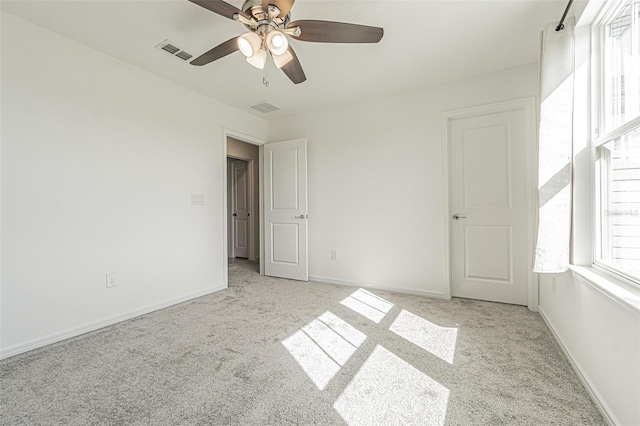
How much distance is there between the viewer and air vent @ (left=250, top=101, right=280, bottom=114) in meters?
3.69

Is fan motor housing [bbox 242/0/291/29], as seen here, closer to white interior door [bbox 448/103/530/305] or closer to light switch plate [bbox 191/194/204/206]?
light switch plate [bbox 191/194/204/206]

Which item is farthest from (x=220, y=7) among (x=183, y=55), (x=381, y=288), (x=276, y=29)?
(x=381, y=288)

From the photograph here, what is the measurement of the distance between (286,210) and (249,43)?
2.66 m

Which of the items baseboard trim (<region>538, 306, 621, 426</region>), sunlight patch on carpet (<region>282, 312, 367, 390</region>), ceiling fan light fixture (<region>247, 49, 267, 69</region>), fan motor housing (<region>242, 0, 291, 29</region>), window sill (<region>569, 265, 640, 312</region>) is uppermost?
fan motor housing (<region>242, 0, 291, 29</region>)

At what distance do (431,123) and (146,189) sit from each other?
3.22 m

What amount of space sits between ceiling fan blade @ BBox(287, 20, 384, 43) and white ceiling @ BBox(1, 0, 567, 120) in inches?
14.8

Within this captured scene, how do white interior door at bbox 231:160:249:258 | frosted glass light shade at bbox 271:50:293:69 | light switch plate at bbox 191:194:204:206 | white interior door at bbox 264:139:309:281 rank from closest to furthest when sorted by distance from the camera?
frosted glass light shade at bbox 271:50:293:69
light switch plate at bbox 191:194:204:206
white interior door at bbox 264:139:309:281
white interior door at bbox 231:160:249:258

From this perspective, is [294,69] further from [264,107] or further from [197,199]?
[197,199]

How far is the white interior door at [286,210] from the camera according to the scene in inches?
156

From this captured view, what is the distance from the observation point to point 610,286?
1.28 meters

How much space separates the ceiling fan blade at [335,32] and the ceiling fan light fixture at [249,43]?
0.22 metres

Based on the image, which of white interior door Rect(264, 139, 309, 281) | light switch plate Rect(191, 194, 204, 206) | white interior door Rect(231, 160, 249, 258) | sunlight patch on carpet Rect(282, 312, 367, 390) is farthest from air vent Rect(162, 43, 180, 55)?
white interior door Rect(231, 160, 249, 258)

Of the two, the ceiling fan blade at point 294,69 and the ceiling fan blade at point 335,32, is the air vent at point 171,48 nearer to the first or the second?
the ceiling fan blade at point 294,69

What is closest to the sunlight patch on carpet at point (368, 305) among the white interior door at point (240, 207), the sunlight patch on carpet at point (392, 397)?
the sunlight patch on carpet at point (392, 397)
